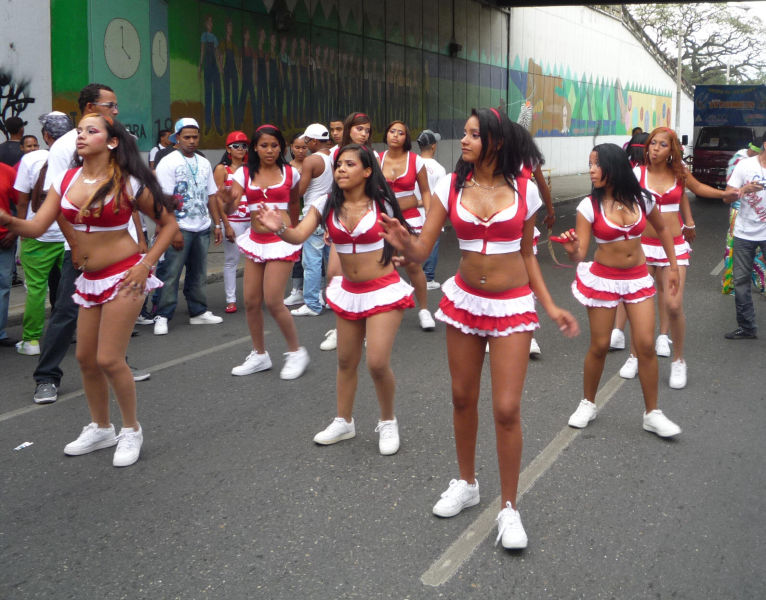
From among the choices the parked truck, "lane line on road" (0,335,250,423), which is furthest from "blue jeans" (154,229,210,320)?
the parked truck

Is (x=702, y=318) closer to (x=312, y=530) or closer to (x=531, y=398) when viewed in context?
(x=531, y=398)

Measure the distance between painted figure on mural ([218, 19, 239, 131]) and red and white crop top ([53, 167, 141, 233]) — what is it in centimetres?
1205

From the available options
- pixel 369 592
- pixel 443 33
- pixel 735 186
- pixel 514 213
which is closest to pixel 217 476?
pixel 369 592

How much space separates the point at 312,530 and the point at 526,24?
101 feet

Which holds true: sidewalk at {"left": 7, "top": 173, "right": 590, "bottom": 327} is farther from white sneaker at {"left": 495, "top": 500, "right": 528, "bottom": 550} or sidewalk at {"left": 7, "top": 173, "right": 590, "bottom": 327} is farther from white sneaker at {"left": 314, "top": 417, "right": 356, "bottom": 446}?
white sneaker at {"left": 495, "top": 500, "right": 528, "bottom": 550}

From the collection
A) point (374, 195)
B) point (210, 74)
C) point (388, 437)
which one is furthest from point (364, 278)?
point (210, 74)

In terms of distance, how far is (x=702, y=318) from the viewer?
8.86 metres

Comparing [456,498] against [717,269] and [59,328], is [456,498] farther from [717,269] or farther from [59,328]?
[717,269]

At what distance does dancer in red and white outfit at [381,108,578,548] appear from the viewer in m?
3.68

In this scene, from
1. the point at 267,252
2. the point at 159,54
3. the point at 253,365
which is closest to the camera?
the point at 267,252

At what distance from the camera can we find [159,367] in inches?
279

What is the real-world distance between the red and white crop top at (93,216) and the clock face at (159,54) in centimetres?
1053

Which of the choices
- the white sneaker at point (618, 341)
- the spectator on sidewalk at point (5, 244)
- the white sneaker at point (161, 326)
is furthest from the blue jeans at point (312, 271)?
the white sneaker at point (618, 341)

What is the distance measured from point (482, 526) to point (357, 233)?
1.83 m
